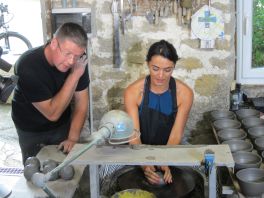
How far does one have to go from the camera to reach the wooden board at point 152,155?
4.18ft

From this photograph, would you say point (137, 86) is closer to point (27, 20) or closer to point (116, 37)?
point (116, 37)

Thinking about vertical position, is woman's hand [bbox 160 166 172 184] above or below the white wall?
below

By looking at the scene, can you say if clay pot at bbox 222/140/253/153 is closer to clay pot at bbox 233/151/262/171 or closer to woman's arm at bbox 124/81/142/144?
clay pot at bbox 233/151/262/171

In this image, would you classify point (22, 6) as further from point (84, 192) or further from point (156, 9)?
point (84, 192)

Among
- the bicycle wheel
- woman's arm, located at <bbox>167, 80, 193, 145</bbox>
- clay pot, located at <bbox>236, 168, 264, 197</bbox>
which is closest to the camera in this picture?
clay pot, located at <bbox>236, 168, 264, 197</bbox>

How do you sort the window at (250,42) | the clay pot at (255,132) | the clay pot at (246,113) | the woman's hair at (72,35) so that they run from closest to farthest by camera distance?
the woman's hair at (72,35)
the clay pot at (255,132)
the clay pot at (246,113)
the window at (250,42)

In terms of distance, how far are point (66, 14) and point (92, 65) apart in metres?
0.38

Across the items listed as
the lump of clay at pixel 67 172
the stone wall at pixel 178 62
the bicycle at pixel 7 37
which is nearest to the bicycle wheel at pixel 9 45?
the bicycle at pixel 7 37

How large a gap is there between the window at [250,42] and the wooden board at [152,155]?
1435 millimetres

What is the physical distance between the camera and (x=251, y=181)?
1.56 metres

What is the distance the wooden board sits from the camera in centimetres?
127

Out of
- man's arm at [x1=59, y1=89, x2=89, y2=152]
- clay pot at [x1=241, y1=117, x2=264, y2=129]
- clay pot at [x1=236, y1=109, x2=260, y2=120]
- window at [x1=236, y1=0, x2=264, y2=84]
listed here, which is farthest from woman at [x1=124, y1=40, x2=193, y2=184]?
window at [x1=236, y1=0, x2=264, y2=84]

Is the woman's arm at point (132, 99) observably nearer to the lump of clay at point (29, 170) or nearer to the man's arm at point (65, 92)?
the man's arm at point (65, 92)

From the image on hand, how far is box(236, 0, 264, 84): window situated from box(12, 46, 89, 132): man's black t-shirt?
118 centimetres
